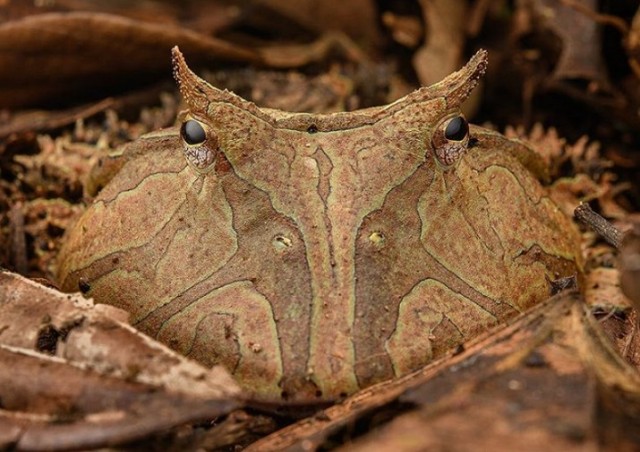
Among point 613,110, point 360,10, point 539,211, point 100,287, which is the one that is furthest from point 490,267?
point 360,10

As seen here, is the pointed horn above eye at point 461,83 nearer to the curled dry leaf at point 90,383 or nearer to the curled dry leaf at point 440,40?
the curled dry leaf at point 90,383

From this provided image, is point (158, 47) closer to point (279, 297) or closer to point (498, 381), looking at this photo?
point (279, 297)

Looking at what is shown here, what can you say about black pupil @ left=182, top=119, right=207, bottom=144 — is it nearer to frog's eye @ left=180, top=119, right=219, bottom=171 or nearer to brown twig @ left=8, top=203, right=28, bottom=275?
frog's eye @ left=180, top=119, right=219, bottom=171

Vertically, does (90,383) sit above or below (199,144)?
below

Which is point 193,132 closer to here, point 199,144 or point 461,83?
point 199,144

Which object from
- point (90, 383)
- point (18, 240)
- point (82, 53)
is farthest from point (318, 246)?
point (82, 53)
